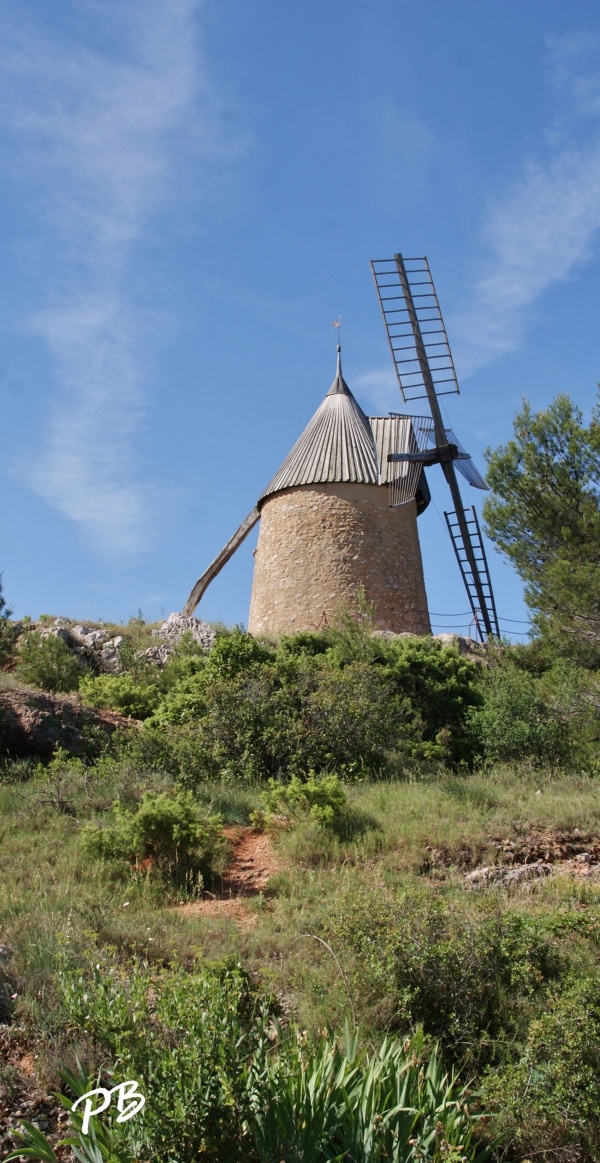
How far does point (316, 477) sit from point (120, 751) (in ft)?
26.2

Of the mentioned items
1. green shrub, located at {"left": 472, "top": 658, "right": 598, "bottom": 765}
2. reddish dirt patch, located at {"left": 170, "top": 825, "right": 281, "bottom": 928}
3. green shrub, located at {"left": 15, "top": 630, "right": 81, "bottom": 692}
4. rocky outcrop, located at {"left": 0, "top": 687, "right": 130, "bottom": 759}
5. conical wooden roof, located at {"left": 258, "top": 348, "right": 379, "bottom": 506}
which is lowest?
reddish dirt patch, located at {"left": 170, "top": 825, "right": 281, "bottom": 928}

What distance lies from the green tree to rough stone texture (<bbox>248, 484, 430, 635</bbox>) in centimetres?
376

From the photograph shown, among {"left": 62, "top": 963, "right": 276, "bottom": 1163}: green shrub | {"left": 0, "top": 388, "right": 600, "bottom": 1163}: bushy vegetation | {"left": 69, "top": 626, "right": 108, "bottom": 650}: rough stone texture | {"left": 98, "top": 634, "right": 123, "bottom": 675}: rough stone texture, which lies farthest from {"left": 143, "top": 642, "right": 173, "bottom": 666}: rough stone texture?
{"left": 62, "top": 963, "right": 276, "bottom": 1163}: green shrub

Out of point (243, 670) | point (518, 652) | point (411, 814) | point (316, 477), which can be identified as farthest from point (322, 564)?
point (411, 814)

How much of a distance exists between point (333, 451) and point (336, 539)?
187cm

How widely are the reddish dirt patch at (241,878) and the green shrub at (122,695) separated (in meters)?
3.98

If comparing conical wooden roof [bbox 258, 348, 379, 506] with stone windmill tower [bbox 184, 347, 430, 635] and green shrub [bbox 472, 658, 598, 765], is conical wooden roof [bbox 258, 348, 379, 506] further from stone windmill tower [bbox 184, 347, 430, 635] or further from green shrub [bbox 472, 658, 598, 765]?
green shrub [bbox 472, 658, 598, 765]

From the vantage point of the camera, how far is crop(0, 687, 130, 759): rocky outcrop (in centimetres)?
1001

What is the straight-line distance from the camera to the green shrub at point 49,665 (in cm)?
1349

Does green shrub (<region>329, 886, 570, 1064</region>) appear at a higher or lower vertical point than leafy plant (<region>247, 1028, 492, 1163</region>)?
higher

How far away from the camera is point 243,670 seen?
1149cm

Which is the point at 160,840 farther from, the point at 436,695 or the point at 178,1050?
the point at 436,695
